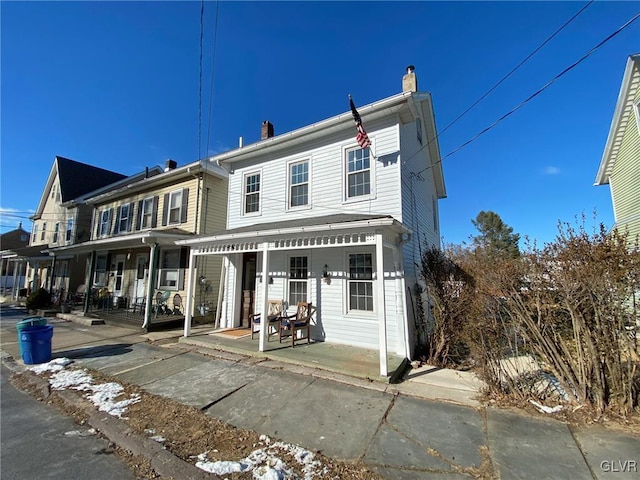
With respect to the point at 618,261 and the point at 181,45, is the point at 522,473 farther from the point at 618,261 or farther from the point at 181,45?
the point at 181,45

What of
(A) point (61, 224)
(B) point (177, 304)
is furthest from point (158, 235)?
(A) point (61, 224)

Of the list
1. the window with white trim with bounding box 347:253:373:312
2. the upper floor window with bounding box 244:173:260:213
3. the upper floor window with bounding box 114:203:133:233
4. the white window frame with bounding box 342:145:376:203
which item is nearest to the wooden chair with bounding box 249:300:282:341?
the window with white trim with bounding box 347:253:373:312

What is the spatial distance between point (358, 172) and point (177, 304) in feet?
30.0

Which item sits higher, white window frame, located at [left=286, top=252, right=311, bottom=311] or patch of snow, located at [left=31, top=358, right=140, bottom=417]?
white window frame, located at [left=286, top=252, right=311, bottom=311]

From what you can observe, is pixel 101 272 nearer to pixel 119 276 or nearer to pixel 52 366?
pixel 119 276

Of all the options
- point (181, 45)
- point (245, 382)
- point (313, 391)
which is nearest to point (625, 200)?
point (313, 391)

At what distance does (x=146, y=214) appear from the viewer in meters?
13.3

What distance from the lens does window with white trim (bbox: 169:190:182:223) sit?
12050 mm

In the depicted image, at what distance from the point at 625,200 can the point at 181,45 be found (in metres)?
17.7

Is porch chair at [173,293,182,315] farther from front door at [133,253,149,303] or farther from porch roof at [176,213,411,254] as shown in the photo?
porch roof at [176,213,411,254]

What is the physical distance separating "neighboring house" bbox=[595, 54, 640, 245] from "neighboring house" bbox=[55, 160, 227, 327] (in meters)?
15.7

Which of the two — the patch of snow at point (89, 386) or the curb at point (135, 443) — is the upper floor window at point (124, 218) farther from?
the curb at point (135, 443)

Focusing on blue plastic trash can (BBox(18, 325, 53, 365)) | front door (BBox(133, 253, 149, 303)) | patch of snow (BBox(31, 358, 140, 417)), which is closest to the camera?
patch of snow (BBox(31, 358, 140, 417))

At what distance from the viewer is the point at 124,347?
7707mm
